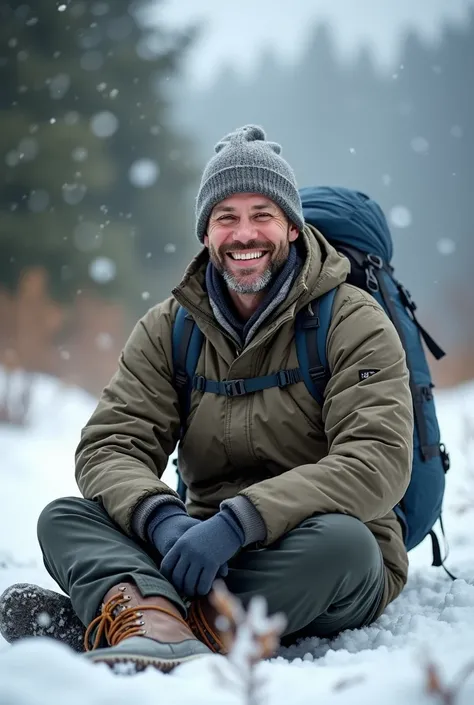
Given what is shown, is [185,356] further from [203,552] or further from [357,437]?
[203,552]

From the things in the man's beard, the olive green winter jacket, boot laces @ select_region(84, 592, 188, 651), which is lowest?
boot laces @ select_region(84, 592, 188, 651)

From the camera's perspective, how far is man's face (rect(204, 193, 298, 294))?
2.96 metres

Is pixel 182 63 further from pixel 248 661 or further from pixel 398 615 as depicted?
pixel 248 661

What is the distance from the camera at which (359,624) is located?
9.00 feet

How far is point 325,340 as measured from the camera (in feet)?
9.27

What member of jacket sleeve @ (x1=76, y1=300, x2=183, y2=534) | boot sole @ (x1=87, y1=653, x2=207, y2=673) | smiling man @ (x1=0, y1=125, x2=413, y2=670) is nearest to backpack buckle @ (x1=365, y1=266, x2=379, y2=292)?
smiling man @ (x1=0, y1=125, x2=413, y2=670)

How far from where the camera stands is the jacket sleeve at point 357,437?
8.03 feet

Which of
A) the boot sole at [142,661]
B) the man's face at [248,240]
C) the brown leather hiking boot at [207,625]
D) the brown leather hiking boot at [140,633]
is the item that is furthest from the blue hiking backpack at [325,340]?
the boot sole at [142,661]

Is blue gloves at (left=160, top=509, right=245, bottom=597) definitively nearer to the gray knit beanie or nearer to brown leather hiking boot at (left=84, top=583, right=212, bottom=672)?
brown leather hiking boot at (left=84, top=583, right=212, bottom=672)

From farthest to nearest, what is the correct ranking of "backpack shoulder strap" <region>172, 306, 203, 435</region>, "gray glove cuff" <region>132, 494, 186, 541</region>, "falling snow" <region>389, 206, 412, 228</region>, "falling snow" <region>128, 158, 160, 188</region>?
"falling snow" <region>389, 206, 412, 228</region>, "falling snow" <region>128, 158, 160, 188</region>, "backpack shoulder strap" <region>172, 306, 203, 435</region>, "gray glove cuff" <region>132, 494, 186, 541</region>

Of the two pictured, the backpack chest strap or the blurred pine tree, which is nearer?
the backpack chest strap

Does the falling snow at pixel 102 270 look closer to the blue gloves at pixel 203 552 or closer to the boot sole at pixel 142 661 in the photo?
the blue gloves at pixel 203 552

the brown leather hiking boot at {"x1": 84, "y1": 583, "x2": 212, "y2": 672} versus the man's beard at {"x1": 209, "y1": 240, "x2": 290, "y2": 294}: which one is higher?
the man's beard at {"x1": 209, "y1": 240, "x2": 290, "y2": 294}

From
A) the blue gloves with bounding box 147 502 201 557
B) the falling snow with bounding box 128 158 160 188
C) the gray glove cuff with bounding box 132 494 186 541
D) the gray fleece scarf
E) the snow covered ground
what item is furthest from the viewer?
the falling snow with bounding box 128 158 160 188
